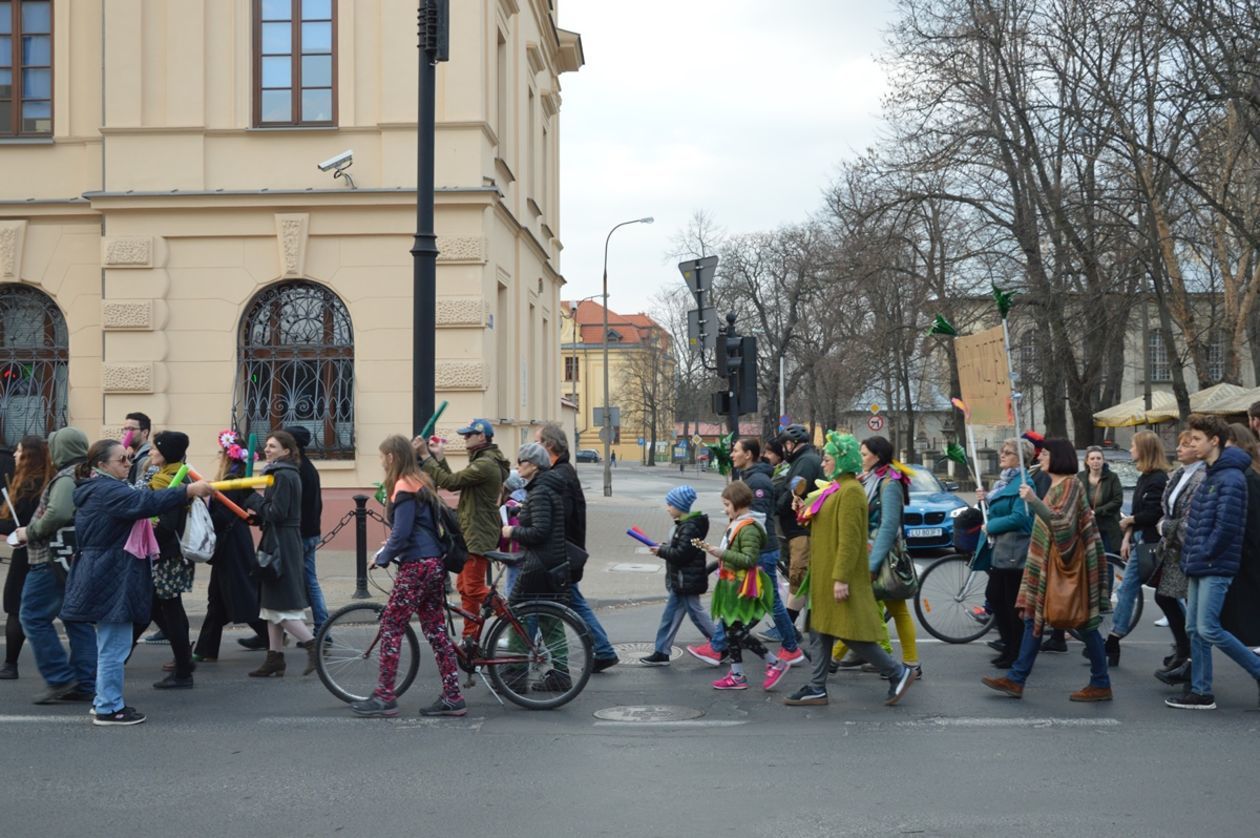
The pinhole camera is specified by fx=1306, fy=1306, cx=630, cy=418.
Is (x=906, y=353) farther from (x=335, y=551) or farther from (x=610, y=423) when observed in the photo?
(x=335, y=551)

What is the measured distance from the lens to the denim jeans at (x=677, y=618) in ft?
30.7

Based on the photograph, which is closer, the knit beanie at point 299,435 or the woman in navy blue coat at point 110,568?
the woman in navy blue coat at point 110,568

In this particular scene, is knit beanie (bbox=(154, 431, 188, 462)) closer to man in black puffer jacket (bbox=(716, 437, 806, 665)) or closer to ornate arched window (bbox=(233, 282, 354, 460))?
man in black puffer jacket (bbox=(716, 437, 806, 665))

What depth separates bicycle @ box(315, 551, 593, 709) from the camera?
8.18m

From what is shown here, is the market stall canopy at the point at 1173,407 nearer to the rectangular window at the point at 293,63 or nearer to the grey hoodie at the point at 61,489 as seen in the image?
the rectangular window at the point at 293,63

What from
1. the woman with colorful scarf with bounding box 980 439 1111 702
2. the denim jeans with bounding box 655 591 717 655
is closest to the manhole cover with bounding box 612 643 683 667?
the denim jeans with bounding box 655 591 717 655

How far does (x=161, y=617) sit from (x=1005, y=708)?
224 inches

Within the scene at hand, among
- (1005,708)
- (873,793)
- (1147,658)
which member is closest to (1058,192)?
(1147,658)

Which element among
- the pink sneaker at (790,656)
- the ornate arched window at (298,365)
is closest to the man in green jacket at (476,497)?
the pink sneaker at (790,656)

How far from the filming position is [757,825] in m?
5.69

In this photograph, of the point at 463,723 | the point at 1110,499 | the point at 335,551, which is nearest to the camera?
the point at 463,723

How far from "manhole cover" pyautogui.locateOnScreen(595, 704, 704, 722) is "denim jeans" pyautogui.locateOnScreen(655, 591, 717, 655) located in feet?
3.76

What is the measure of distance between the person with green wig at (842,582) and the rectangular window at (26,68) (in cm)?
1421

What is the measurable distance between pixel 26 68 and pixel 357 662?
13336 mm
